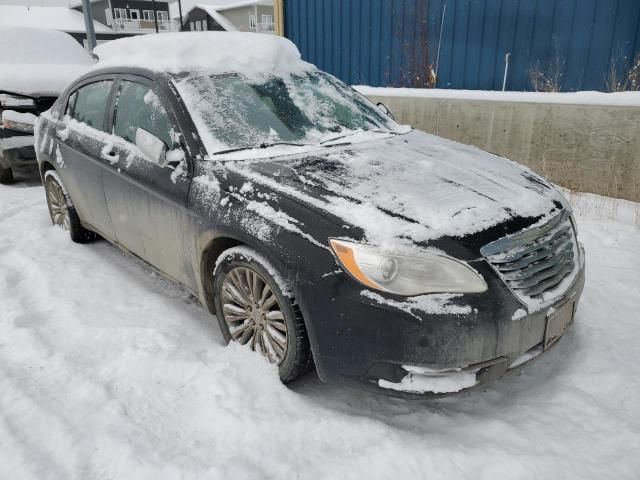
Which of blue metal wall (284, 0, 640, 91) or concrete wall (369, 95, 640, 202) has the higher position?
blue metal wall (284, 0, 640, 91)

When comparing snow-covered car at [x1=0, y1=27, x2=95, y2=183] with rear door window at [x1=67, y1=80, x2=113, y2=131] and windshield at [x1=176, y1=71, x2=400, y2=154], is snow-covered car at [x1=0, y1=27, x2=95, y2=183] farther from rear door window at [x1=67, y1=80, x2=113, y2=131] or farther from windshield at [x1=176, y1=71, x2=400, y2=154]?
windshield at [x1=176, y1=71, x2=400, y2=154]

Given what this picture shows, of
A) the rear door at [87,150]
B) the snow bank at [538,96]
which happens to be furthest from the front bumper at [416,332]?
the snow bank at [538,96]

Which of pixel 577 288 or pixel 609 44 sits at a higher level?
pixel 609 44

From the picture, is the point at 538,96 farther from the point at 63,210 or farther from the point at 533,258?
the point at 63,210

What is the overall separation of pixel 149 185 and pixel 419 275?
1.79 metres

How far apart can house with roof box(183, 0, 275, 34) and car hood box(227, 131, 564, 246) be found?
35890 mm

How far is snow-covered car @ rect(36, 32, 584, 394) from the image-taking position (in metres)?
1.96

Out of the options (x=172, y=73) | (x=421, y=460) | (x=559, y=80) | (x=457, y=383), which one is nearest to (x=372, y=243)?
(x=457, y=383)

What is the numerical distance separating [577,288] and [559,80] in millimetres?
4711

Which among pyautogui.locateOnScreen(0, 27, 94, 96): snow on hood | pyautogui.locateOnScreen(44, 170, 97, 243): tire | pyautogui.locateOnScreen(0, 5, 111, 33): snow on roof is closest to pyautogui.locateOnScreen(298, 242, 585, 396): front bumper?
pyautogui.locateOnScreen(44, 170, 97, 243): tire

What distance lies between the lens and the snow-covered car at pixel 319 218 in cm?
196

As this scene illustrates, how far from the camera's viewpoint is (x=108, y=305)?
3229 millimetres

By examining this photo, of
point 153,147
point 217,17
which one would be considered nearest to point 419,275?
point 153,147

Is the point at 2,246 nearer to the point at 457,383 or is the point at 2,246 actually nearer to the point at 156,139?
the point at 156,139
